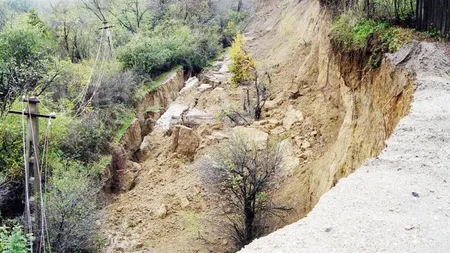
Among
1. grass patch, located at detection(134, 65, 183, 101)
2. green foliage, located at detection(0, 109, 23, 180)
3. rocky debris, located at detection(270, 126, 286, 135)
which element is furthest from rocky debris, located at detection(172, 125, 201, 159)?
green foliage, located at detection(0, 109, 23, 180)

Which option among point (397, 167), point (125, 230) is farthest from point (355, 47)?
point (125, 230)

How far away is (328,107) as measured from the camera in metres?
14.1

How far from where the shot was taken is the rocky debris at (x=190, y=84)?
79.2 feet

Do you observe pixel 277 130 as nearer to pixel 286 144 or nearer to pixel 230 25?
pixel 286 144

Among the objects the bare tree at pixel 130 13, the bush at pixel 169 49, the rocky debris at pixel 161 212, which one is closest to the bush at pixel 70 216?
the rocky debris at pixel 161 212

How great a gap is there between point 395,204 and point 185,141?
1202 centimetres

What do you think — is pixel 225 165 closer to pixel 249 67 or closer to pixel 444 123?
pixel 444 123

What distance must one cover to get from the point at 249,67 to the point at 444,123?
1603 centimetres

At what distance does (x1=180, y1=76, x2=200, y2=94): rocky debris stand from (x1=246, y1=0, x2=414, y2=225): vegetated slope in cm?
465

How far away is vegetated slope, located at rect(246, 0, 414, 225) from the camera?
8.80 m

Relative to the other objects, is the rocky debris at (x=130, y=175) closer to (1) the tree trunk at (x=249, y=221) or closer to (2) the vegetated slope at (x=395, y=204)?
(1) the tree trunk at (x=249, y=221)

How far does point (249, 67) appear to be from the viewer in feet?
72.7

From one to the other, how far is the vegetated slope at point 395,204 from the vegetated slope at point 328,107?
3.96ft

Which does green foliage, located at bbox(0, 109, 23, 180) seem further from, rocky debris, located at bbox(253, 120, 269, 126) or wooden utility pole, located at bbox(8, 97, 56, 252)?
rocky debris, located at bbox(253, 120, 269, 126)
